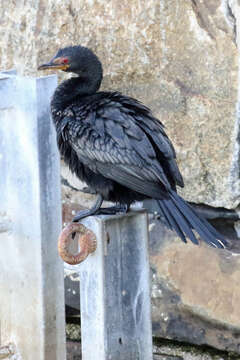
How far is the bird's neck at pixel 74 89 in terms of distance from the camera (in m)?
3.40

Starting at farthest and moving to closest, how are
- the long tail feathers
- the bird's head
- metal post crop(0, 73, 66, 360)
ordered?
the bird's head
metal post crop(0, 73, 66, 360)
the long tail feathers

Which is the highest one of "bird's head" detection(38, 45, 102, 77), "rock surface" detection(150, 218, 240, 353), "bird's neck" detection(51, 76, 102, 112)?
"bird's head" detection(38, 45, 102, 77)

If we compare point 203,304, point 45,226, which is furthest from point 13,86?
point 203,304

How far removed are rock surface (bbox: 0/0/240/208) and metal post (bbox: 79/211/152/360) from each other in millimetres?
501

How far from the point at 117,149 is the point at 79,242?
47 cm

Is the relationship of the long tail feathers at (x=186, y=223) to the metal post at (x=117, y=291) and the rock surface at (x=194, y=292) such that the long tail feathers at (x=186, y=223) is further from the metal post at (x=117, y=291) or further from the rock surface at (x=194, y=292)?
the rock surface at (x=194, y=292)

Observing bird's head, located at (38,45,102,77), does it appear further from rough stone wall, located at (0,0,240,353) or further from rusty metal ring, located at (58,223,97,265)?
rusty metal ring, located at (58,223,97,265)

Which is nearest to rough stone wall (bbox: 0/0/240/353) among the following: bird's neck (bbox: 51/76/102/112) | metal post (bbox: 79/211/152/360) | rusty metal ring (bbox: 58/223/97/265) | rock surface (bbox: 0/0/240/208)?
rock surface (bbox: 0/0/240/208)

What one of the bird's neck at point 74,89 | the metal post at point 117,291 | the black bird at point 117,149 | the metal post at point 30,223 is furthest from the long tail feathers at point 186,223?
the bird's neck at point 74,89

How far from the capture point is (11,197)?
3.32 metres

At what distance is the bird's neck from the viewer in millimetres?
3404

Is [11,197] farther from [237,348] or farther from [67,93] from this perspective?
[237,348]

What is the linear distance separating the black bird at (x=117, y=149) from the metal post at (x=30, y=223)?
0.10 meters

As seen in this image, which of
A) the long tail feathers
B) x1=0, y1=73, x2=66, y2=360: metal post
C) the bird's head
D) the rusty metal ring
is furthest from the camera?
the bird's head
